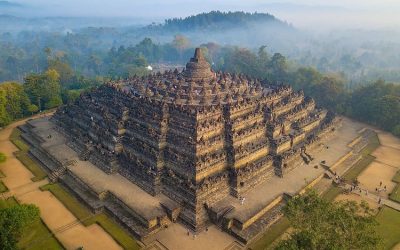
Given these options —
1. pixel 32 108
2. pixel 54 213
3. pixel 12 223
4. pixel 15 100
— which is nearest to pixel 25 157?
pixel 54 213

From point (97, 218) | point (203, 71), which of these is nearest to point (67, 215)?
point (97, 218)

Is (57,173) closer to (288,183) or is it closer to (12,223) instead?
(12,223)

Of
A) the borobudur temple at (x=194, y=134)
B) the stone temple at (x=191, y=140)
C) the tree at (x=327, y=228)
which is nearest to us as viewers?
the tree at (x=327, y=228)

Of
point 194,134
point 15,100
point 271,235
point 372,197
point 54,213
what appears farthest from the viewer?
point 15,100

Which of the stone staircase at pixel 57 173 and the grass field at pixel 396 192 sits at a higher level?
the stone staircase at pixel 57 173

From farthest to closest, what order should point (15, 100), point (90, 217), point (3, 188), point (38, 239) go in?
point (15, 100) → point (3, 188) → point (90, 217) → point (38, 239)

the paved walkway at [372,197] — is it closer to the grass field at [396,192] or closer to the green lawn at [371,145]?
the grass field at [396,192]

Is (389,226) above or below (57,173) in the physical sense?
→ below

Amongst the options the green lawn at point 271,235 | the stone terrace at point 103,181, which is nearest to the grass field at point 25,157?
the stone terrace at point 103,181
